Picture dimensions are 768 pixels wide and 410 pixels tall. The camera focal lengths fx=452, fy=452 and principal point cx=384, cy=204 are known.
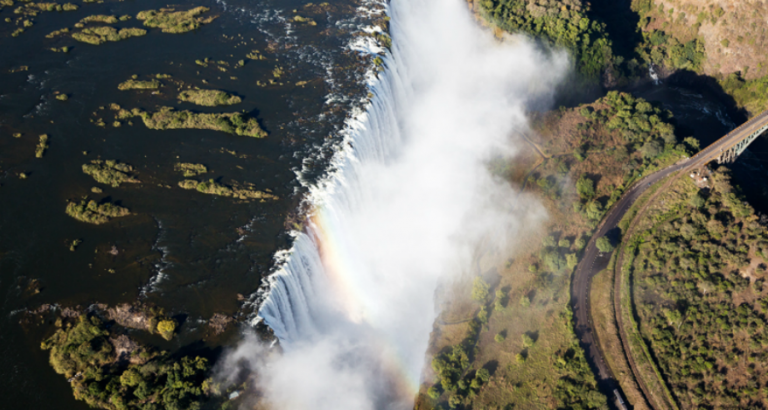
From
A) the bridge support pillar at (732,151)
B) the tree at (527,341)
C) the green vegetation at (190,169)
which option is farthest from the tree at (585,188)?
the green vegetation at (190,169)

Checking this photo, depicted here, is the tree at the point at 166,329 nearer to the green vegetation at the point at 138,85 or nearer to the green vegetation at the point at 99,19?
the green vegetation at the point at 138,85

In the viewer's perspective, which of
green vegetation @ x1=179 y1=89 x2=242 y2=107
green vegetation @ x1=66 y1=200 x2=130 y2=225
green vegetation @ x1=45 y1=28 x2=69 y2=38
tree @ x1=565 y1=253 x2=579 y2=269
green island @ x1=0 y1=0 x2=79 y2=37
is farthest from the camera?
green island @ x1=0 y1=0 x2=79 y2=37

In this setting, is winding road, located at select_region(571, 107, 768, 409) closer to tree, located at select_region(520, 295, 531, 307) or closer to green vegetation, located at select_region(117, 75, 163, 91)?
tree, located at select_region(520, 295, 531, 307)

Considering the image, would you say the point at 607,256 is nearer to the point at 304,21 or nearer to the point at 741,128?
the point at 741,128

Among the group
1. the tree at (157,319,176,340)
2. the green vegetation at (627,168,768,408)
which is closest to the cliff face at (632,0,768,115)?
the green vegetation at (627,168,768,408)

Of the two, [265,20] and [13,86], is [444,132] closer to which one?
[265,20]

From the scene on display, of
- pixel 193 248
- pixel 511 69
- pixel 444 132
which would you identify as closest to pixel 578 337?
pixel 444 132
